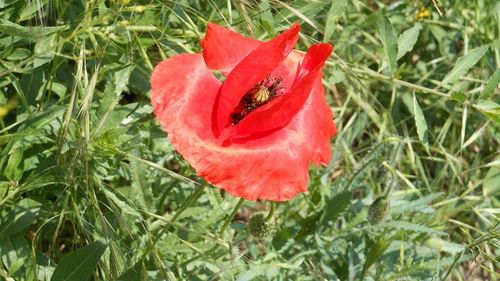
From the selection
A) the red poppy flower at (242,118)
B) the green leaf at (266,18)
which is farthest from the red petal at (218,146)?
the green leaf at (266,18)

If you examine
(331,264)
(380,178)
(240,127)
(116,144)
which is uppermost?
(240,127)

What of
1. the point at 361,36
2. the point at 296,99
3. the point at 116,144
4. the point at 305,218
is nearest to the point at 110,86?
the point at 116,144

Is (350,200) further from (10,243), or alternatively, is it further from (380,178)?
(10,243)

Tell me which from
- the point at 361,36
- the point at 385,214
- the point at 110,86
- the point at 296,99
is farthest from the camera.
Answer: the point at 361,36

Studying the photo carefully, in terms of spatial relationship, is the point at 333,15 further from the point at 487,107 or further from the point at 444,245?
the point at 444,245

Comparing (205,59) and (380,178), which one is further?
(380,178)

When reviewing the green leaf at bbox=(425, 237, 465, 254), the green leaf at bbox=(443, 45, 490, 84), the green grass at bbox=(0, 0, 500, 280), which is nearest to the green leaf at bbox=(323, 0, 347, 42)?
the green grass at bbox=(0, 0, 500, 280)
